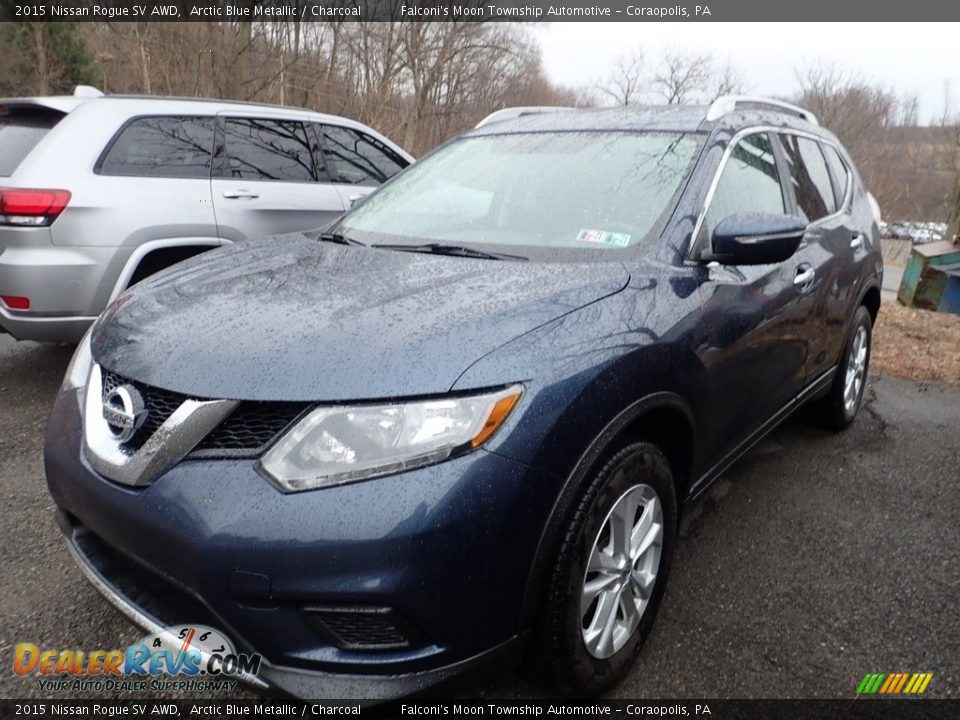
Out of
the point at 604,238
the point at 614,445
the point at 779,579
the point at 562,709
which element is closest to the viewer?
the point at 614,445

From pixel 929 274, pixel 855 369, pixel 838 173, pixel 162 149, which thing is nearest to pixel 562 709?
pixel 855 369

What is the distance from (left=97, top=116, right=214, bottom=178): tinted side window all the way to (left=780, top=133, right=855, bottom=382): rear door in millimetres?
3487

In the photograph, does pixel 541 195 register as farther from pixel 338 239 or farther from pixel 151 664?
pixel 151 664

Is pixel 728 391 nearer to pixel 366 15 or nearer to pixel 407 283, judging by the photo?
pixel 407 283

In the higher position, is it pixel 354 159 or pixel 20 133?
pixel 20 133

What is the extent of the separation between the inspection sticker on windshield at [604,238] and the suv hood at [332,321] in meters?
0.19

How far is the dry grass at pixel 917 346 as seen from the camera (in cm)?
547

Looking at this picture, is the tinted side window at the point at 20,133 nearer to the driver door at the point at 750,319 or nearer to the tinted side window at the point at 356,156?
the tinted side window at the point at 356,156

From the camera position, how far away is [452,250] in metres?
2.30

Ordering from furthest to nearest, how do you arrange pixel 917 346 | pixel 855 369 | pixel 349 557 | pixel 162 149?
1. pixel 917 346
2. pixel 162 149
3. pixel 855 369
4. pixel 349 557

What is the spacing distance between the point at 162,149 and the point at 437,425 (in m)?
3.63

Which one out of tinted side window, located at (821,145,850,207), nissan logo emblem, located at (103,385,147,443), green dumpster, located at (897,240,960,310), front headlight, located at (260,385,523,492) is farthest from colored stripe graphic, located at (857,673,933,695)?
green dumpster, located at (897,240,960,310)

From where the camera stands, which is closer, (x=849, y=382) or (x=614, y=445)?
(x=614, y=445)

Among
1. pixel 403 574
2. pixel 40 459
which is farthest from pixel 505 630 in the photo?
pixel 40 459
